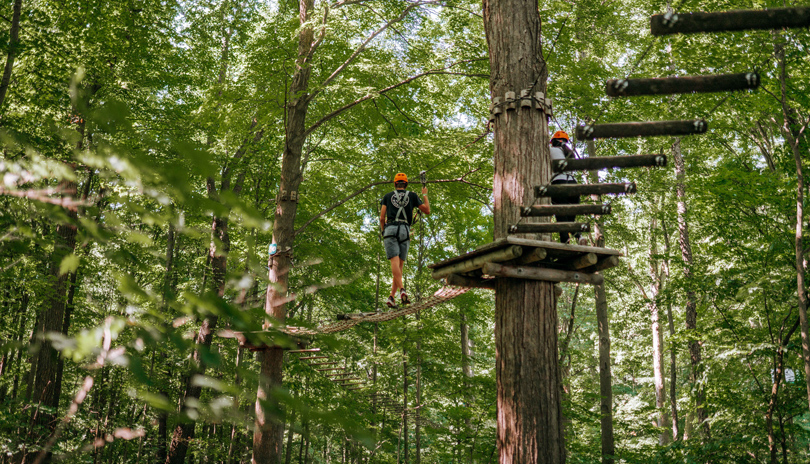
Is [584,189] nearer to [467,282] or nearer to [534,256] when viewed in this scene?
[534,256]

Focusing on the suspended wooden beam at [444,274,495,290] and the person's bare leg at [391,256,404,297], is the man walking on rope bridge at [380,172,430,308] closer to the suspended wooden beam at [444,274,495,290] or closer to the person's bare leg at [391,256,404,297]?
the person's bare leg at [391,256,404,297]

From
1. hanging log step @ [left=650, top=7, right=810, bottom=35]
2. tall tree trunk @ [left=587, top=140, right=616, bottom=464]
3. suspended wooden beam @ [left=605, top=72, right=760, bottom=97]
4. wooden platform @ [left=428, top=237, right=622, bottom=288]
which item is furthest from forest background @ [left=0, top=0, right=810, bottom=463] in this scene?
hanging log step @ [left=650, top=7, right=810, bottom=35]

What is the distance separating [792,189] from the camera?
7.21 m

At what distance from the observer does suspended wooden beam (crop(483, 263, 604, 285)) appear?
3701mm

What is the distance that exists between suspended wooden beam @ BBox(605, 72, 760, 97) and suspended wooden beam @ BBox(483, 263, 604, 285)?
5.81 ft

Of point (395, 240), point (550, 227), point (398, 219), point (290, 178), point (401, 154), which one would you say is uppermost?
point (401, 154)

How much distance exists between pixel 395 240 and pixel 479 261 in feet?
7.73

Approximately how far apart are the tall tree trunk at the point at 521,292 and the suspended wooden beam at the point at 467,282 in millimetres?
461

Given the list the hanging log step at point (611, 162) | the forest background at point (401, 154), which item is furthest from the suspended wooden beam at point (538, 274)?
the forest background at point (401, 154)

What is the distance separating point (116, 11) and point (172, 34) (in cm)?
110

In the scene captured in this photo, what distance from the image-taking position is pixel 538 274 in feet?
12.5

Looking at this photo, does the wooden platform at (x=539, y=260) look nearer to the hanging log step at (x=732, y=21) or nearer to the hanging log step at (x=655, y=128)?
the hanging log step at (x=655, y=128)

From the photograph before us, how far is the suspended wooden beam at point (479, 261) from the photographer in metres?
3.52

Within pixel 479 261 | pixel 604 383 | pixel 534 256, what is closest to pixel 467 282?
pixel 479 261
